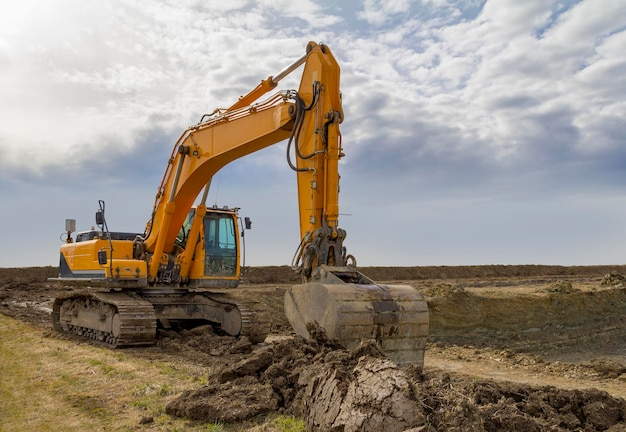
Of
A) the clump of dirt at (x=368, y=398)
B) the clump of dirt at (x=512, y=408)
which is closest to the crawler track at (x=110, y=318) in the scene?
the clump of dirt at (x=368, y=398)

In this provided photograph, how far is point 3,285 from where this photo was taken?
83.6 feet

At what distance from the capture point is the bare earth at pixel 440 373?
472 centimetres

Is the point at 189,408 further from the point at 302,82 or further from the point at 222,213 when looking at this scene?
the point at 222,213

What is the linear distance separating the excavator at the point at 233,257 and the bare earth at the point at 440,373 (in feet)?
1.42

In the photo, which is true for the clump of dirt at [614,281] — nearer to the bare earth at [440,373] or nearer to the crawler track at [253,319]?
the bare earth at [440,373]

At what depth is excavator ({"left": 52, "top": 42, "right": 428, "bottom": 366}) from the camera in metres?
6.76

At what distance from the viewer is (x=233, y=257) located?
1246cm

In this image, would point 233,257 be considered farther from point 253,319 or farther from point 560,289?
point 560,289

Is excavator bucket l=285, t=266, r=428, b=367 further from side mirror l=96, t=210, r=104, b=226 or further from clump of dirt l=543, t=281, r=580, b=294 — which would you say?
clump of dirt l=543, t=281, r=580, b=294

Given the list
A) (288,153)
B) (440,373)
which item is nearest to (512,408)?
(440,373)

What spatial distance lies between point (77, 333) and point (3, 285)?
1520cm

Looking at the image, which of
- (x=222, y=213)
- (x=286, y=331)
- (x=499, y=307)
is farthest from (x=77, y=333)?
(x=499, y=307)

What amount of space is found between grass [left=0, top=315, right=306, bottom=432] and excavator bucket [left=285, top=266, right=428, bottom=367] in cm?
126

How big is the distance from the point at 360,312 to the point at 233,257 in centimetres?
634
